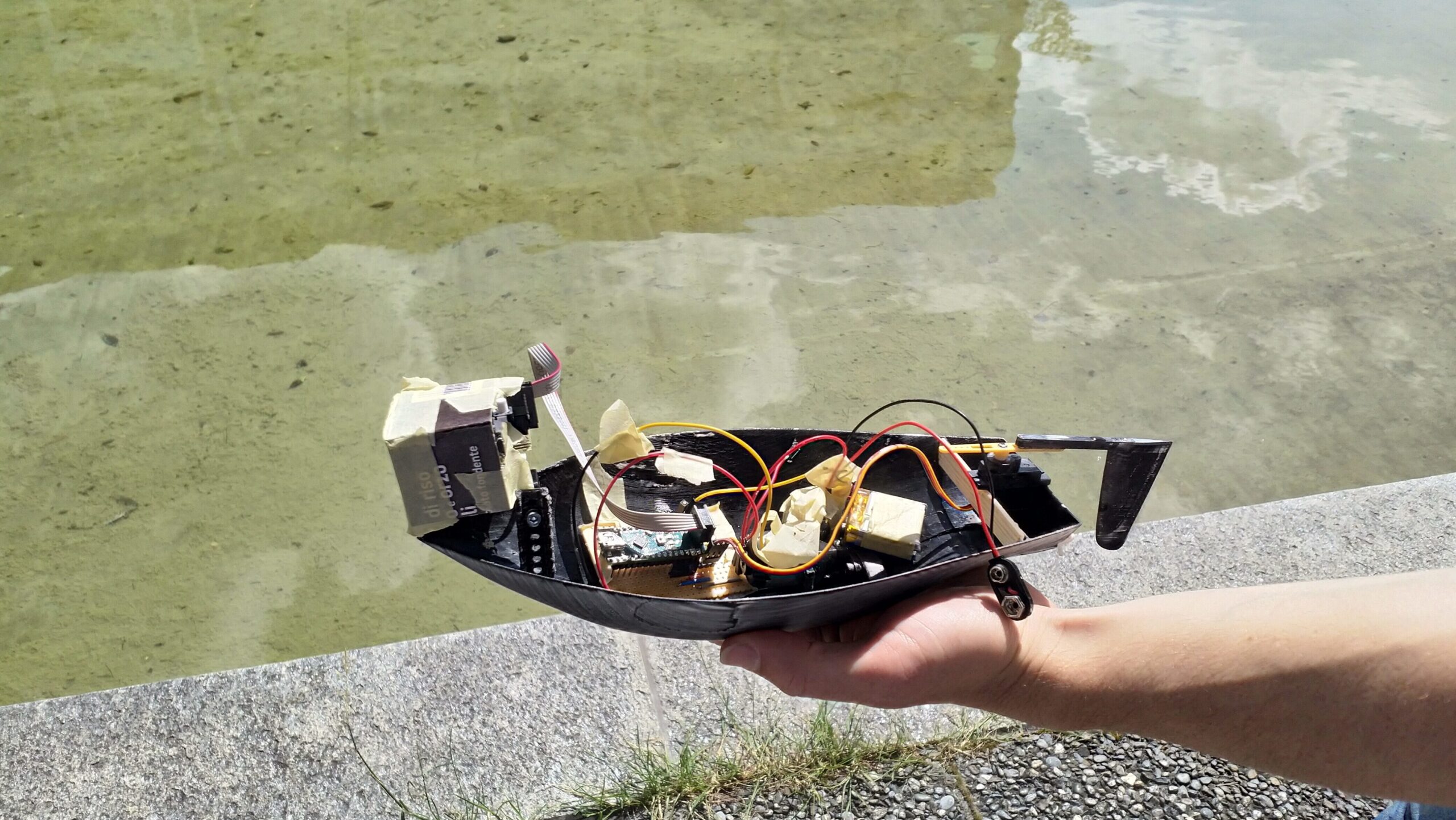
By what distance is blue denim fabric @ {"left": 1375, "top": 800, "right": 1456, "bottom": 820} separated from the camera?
1.46 m

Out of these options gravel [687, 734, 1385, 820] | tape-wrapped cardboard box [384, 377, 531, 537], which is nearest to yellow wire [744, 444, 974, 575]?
tape-wrapped cardboard box [384, 377, 531, 537]


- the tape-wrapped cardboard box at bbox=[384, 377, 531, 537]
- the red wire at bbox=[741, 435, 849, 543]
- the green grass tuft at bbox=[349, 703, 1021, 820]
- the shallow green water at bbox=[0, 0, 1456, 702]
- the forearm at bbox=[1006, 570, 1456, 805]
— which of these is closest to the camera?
the forearm at bbox=[1006, 570, 1456, 805]

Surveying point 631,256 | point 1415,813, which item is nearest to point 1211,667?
point 1415,813

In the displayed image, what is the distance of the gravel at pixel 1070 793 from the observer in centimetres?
190

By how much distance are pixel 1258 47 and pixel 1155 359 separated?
2741 mm

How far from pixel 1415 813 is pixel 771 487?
3.54 ft

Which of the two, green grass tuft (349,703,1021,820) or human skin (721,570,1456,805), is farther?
green grass tuft (349,703,1021,820)

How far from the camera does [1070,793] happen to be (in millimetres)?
1937

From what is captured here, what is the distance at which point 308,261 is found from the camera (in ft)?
12.2

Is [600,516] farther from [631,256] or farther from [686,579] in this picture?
[631,256]

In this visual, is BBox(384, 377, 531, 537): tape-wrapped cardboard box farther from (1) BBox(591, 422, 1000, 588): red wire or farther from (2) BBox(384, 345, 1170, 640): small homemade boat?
(1) BBox(591, 422, 1000, 588): red wire

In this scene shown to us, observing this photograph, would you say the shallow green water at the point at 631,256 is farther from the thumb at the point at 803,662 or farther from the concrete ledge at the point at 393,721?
the thumb at the point at 803,662

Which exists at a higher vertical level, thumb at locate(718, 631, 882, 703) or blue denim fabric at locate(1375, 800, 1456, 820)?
thumb at locate(718, 631, 882, 703)

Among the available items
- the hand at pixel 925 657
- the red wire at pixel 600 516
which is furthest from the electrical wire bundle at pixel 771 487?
the hand at pixel 925 657
